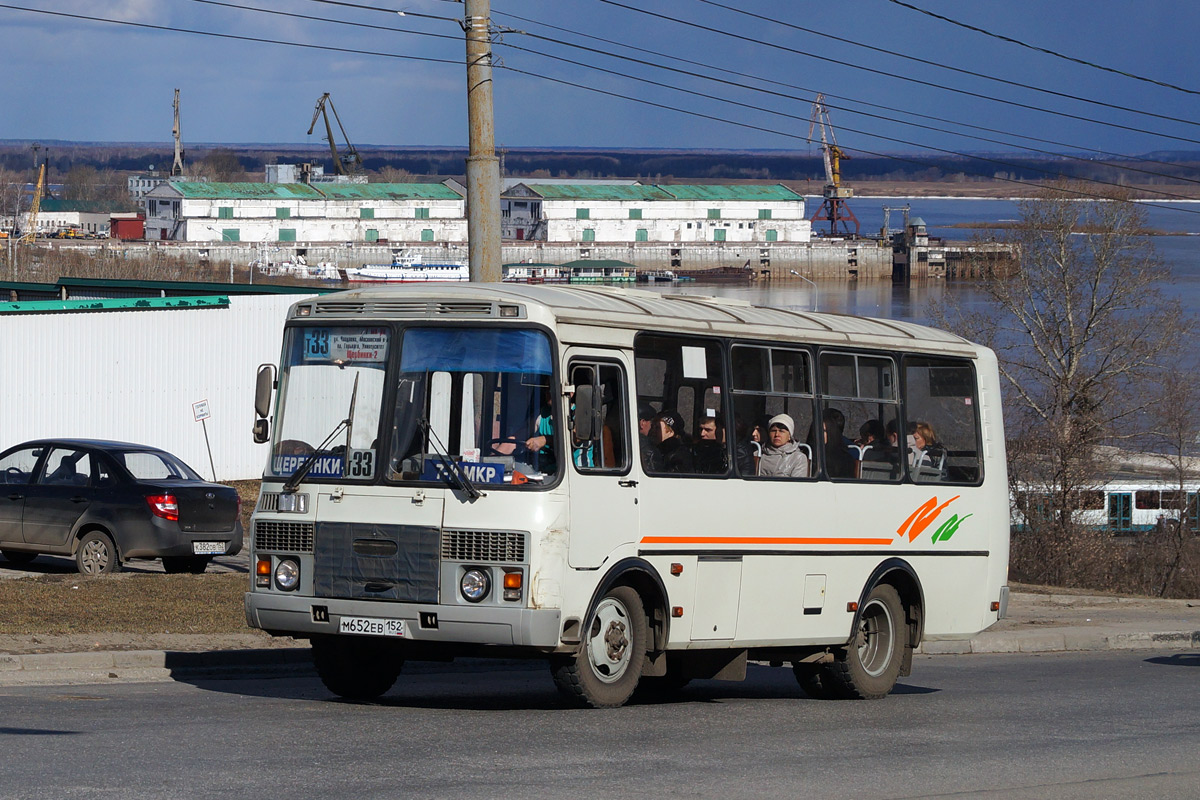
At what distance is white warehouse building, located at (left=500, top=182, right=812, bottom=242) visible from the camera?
17700 centimetres

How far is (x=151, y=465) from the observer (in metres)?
19.4

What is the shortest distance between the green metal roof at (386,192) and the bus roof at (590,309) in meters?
163

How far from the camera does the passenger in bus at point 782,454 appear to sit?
1168cm

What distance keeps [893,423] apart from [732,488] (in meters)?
2.36

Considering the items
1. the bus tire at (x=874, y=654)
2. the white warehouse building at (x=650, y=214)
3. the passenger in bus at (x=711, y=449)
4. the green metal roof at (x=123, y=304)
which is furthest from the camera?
the white warehouse building at (x=650, y=214)

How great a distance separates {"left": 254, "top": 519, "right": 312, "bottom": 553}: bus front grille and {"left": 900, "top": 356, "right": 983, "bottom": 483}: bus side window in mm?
5373

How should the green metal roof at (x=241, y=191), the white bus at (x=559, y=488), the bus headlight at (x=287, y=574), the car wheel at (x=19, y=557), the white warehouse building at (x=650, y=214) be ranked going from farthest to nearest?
the white warehouse building at (x=650, y=214) → the green metal roof at (x=241, y=191) → the car wheel at (x=19, y=557) → the bus headlight at (x=287, y=574) → the white bus at (x=559, y=488)

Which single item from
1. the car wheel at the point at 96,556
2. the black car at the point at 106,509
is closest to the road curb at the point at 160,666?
the black car at the point at 106,509

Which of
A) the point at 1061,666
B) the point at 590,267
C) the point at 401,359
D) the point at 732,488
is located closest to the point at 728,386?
the point at 732,488

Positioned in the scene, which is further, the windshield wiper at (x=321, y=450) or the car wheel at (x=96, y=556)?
the car wheel at (x=96, y=556)

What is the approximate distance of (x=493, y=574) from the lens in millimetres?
9648

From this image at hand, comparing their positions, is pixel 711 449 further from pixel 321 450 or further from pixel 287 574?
pixel 287 574

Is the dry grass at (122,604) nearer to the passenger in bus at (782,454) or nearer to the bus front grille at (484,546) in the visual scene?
the bus front grille at (484,546)

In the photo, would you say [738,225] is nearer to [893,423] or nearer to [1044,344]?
[1044,344]
